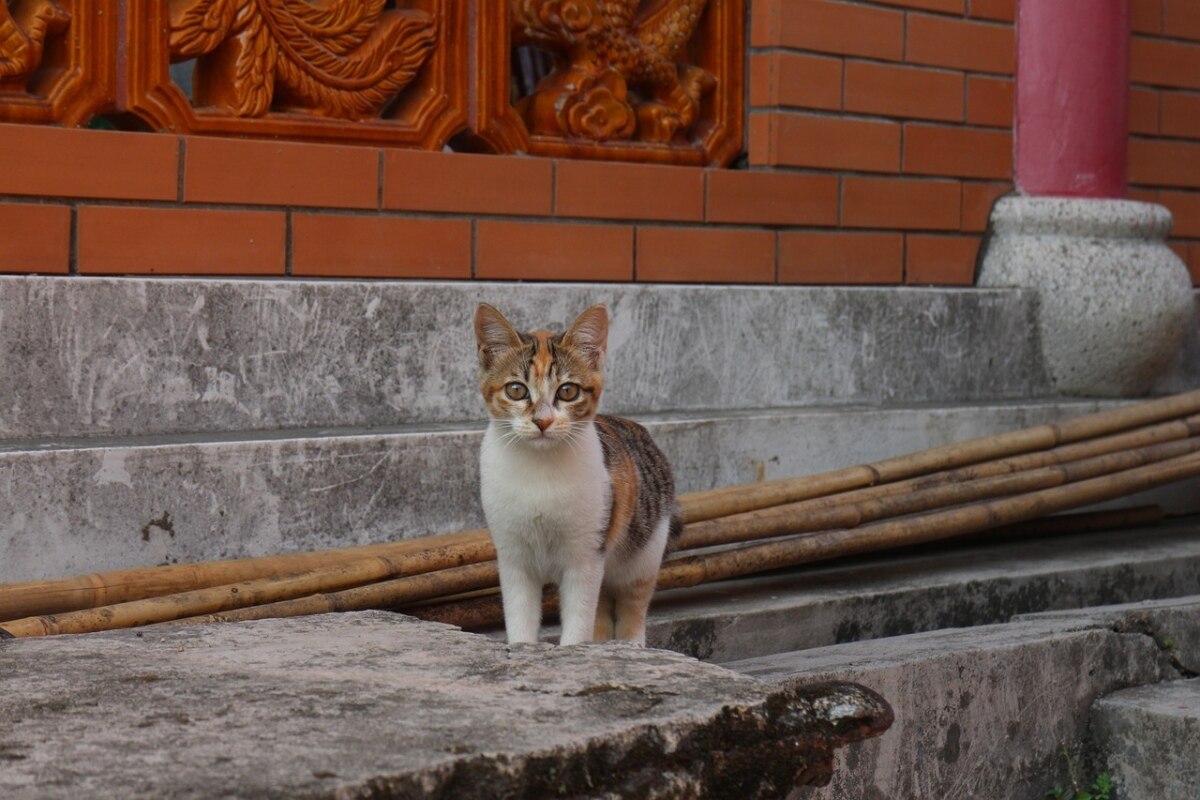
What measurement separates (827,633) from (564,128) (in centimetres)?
174

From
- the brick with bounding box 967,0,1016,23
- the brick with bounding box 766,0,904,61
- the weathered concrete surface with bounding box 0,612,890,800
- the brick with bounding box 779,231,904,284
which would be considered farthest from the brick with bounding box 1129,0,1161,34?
the weathered concrete surface with bounding box 0,612,890,800

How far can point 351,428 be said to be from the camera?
4.15 meters

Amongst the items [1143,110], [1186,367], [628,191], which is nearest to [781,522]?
[628,191]

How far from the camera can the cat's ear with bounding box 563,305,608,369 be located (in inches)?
131

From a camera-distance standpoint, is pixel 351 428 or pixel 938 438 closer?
pixel 351 428

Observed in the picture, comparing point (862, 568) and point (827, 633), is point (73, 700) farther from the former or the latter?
point (862, 568)

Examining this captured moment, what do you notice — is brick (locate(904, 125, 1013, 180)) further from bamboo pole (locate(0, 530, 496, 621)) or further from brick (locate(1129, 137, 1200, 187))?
bamboo pole (locate(0, 530, 496, 621))

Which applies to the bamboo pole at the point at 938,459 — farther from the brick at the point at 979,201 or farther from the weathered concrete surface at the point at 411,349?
the brick at the point at 979,201

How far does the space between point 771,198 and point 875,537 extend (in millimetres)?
1311

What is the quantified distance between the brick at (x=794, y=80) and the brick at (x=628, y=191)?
0.38 meters

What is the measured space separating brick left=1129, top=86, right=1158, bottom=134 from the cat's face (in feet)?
10.9

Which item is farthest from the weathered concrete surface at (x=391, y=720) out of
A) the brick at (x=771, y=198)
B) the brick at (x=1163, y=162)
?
the brick at (x=1163, y=162)

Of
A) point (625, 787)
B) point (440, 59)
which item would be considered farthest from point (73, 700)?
point (440, 59)

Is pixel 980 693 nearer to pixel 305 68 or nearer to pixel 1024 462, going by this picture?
pixel 1024 462
